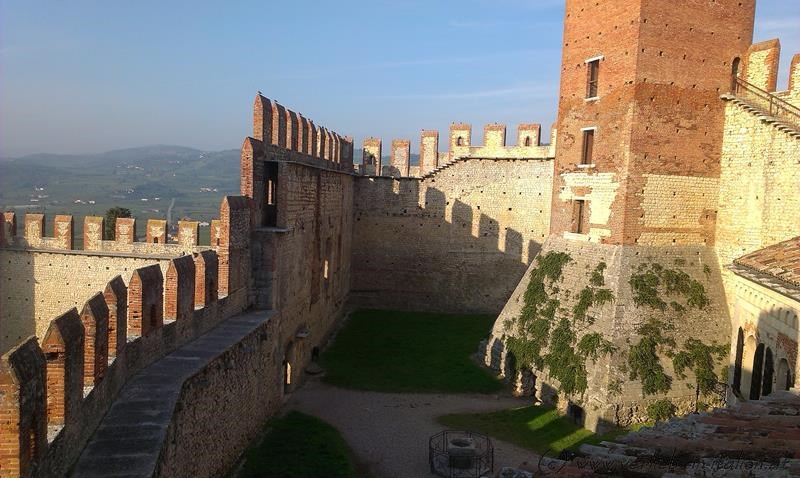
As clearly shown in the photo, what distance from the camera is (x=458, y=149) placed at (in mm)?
23844

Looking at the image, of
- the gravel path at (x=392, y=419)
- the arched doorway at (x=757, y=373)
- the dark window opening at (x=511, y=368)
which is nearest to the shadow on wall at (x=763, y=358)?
the arched doorway at (x=757, y=373)

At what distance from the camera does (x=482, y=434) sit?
1230 centimetres

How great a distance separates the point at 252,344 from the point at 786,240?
11254mm

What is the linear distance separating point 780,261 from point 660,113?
15.4 feet

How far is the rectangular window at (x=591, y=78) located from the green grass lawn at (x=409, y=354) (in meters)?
8.08

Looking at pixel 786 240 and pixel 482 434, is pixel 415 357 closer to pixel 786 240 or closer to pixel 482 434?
pixel 482 434

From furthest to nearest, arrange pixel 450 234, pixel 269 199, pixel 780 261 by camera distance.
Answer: pixel 450 234 → pixel 269 199 → pixel 780 261

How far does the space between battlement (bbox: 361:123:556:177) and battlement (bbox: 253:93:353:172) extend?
2025mm

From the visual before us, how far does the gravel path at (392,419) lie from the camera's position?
36.4 ft

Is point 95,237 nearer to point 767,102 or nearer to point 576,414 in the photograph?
point 576,414

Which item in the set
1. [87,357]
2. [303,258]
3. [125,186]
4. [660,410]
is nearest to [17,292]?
[303,258]

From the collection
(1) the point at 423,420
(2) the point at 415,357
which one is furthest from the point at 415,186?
(1) the point at 423,420

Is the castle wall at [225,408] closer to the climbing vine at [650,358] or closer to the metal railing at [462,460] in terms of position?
the metal railing at [462,460]

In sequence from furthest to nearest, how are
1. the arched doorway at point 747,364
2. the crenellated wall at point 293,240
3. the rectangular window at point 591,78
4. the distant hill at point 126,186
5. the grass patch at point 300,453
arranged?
the distant hill at point 126,186, the rectangular window at point 591,78, the crenellated wall at point 293,240, the arched doorway at point 747,364, the grass patch at point 300,453
